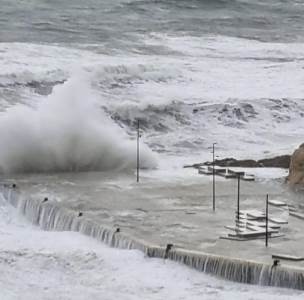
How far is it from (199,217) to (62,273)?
8.10 ft

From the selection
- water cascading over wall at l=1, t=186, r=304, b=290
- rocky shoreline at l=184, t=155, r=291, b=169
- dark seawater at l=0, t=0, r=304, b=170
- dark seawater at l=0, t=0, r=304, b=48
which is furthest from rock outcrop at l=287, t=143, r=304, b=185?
dark seawater at l=0, t=0, r=304, b=48

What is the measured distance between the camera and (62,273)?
12344mm

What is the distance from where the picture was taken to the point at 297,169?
16.3 m

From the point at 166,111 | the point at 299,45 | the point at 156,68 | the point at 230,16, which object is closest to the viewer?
the point at 166,111

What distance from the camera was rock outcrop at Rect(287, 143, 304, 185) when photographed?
1616 cm

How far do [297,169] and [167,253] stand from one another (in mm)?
4283

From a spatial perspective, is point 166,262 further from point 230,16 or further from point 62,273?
point 230,16

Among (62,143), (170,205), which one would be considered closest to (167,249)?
(170,205)

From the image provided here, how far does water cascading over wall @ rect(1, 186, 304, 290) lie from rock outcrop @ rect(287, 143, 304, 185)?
11.7 feet

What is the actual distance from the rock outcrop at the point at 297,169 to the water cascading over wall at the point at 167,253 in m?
3.56

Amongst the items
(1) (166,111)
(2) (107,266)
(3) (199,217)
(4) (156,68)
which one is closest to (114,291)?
(2) (107,266)

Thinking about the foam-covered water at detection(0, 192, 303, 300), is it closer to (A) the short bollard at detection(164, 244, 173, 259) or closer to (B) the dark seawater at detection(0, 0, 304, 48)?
(A) the short bollard at detection(164, 244, 173, 259)

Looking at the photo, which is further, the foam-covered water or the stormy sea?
the stormy sea

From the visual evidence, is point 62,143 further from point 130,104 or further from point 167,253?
point 130,104
